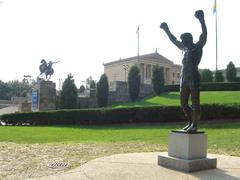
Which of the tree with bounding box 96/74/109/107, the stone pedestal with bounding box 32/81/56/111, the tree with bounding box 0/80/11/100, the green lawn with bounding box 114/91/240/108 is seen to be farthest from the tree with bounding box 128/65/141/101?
the tree with bounding box 0/80/11/100

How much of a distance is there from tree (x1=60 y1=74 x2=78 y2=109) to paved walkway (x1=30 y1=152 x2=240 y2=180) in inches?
1189

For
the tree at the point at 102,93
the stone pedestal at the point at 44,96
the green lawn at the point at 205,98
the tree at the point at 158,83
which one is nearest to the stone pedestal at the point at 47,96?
the stone pedestal at the point at 44,96

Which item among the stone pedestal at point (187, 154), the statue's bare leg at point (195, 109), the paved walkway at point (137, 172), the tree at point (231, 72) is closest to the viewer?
the paved walkway at point (137, 172)

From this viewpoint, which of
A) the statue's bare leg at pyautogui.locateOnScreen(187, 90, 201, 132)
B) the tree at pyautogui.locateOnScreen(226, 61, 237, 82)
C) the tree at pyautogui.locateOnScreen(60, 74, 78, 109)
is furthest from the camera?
the tree at pyautogui.locateOnScreen(226, 61, 237, 82)

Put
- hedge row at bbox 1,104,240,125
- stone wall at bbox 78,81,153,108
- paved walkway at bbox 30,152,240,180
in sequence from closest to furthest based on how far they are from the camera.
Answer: paved walkway at bbox 30,152,240,180 < hedge row at bbox 1,104,240,125 < stone wall at bbox 78,81,153,108

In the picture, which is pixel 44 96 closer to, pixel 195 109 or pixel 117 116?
pixel 117 116

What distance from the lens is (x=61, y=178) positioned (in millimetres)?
7465

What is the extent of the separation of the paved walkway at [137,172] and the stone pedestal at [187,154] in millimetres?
175

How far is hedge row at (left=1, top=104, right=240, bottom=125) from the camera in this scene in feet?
76.2

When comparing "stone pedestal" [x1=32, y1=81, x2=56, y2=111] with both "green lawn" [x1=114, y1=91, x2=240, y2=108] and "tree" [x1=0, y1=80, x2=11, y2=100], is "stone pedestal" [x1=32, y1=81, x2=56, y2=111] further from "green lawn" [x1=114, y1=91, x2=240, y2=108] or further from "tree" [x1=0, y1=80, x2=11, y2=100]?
"tree" [x1=0, y1=80, x2=11, y2=100]

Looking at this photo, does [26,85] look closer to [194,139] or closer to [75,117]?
[75,117]

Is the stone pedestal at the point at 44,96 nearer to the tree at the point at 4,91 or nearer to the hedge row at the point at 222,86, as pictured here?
the hedge row at the point at 222,86

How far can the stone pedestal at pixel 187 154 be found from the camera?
7910mm

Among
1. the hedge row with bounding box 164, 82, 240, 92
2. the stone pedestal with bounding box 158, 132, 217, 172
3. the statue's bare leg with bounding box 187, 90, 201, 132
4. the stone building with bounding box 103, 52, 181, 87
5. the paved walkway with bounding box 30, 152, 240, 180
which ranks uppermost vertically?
the stone building with bounding box 103, 52, 181, 87
